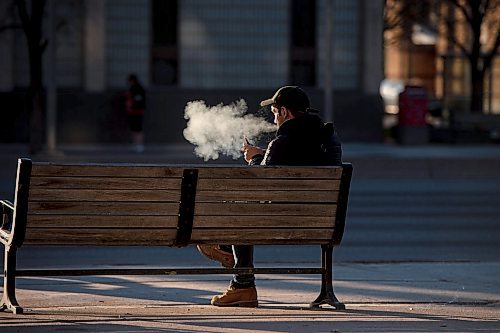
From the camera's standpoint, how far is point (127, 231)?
26.1ft

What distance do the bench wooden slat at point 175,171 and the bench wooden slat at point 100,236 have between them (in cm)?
38

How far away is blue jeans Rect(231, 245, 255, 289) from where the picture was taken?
842cm

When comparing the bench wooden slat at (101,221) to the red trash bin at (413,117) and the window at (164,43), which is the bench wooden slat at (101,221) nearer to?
the red trash bin at (413,117)

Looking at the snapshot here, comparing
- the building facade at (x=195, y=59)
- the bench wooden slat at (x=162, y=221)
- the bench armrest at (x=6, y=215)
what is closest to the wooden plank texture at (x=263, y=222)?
the bench wooden slat at (x=162, y=221)

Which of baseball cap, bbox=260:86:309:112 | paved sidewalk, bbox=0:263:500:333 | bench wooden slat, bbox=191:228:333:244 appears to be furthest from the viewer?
baseball cap, bbox=260:86:309:112

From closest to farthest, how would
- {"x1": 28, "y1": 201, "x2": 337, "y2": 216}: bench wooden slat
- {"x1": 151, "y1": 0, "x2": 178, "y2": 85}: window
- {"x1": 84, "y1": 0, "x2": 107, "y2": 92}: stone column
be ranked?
{"x1": 28, "y1": 201, "x2": 337, "y2": 216}: bench wooden slat, {"x1": 84, "y1": 0, "x2": 107, "y2": 92}: stone column, {"x1": 151, "y1": 0, "x2": 178, "y2": 85}: window

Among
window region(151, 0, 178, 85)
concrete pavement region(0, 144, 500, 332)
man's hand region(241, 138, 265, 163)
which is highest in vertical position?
window region(151, 0, 178, 85)

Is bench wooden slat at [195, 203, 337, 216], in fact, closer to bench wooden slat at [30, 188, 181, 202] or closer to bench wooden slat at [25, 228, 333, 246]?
bench wooden slat at [25, 228, 333, 246]

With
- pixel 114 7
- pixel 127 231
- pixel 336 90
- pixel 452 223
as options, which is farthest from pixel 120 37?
pixel 127 231

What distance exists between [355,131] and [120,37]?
6.58 meters

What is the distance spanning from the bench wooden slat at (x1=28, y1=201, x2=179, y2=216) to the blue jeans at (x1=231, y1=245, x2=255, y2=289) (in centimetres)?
68

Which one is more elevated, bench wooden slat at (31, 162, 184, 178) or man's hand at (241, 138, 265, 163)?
man's hand at (241, 138, 265, 163)

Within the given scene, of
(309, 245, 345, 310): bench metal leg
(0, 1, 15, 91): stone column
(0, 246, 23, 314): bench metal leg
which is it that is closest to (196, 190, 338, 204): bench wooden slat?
(309, 245, 345, 310): bench metal leg

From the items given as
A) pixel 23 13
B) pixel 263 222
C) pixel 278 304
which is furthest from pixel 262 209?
pixel 23 13
